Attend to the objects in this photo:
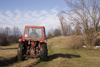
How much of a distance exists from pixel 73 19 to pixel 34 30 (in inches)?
357

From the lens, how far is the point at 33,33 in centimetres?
907

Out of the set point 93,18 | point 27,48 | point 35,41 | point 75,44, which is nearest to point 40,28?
point 35,41

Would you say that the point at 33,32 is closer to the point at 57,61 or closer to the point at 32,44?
the point at 32,44

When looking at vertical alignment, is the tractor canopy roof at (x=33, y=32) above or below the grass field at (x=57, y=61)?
above

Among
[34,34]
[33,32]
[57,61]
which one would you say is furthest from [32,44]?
[57,61]

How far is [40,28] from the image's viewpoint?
9.21m

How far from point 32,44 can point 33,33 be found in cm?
87

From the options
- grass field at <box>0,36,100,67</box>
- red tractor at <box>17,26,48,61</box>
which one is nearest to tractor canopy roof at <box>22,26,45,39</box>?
red tractor at <box>17,26,48,61</box>

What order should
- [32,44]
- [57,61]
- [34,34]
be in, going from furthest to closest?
[34,34]
[32,44]
[57,61]

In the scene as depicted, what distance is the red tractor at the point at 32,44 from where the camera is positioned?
814 cm

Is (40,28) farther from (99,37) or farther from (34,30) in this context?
(99,37)

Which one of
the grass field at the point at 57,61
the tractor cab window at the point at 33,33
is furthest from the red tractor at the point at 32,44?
the grass field at the point at 57,61

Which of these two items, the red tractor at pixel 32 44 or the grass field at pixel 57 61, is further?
the red tractor at pixel 32 44

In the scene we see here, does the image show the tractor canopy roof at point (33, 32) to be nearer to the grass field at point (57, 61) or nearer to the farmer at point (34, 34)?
the farmer at point (34, 34)
